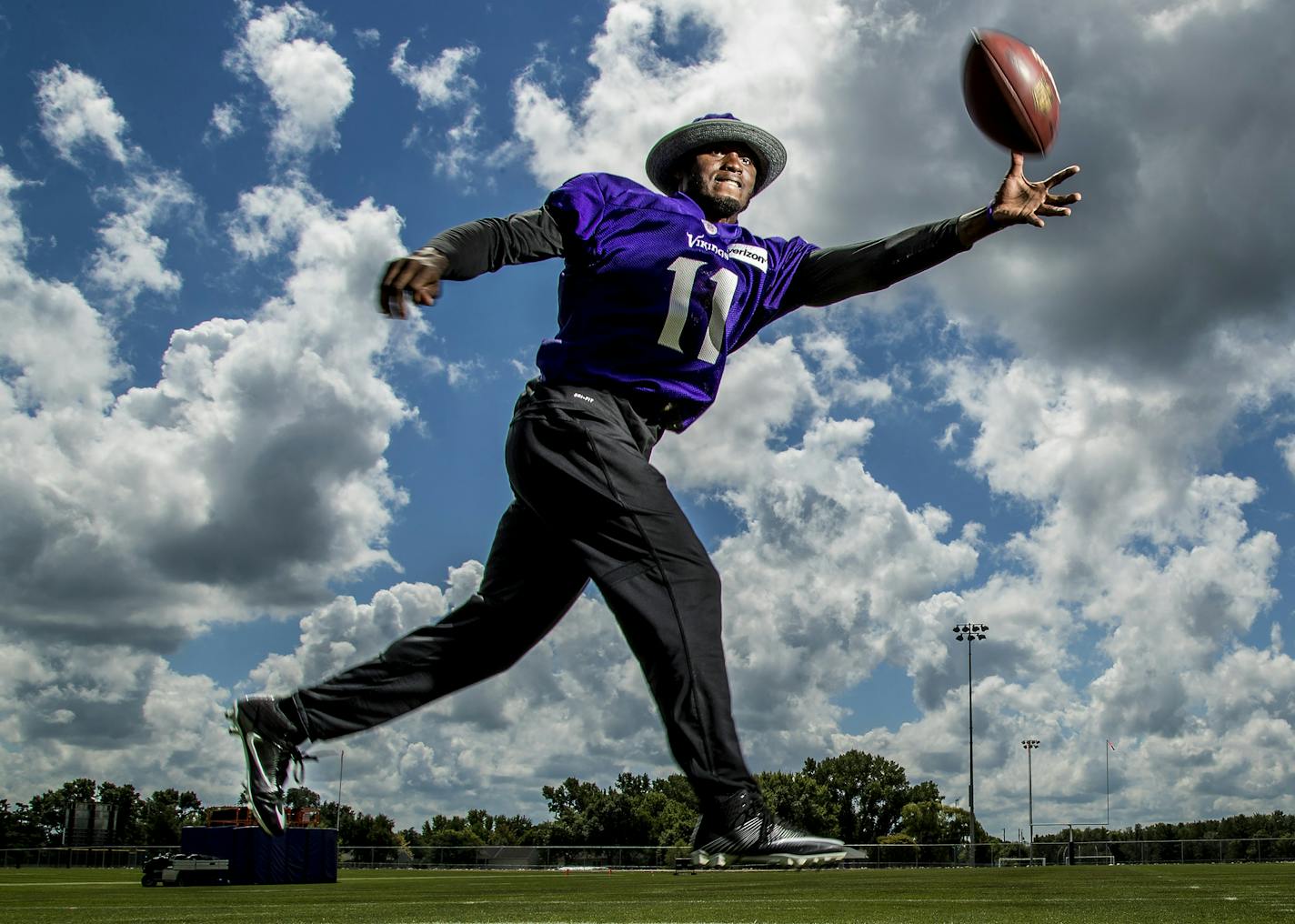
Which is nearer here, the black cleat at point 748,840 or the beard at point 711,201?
the black cleat at point 748,840

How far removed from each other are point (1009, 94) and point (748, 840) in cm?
303

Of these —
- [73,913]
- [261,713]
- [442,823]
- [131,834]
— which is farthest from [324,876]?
[131,834]

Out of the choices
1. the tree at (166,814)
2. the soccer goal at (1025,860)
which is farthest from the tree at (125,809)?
the soccer goal at (1025,860)

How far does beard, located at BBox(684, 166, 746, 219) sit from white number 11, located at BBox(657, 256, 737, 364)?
38cm

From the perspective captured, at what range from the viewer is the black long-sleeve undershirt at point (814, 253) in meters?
3.31

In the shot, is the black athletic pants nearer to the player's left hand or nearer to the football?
the player's left hand

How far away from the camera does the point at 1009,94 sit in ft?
14.4

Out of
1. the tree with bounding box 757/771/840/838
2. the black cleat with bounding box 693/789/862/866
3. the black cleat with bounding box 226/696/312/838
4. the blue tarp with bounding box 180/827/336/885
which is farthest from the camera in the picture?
the tree with bounding box 757/771/840/838

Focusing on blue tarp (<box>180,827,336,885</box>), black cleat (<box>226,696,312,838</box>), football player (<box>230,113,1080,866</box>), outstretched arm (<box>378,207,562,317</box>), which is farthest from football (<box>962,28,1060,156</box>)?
blue tarp (<box>180,827,336,885</box>)

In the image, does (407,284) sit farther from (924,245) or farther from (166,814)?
(166,814)

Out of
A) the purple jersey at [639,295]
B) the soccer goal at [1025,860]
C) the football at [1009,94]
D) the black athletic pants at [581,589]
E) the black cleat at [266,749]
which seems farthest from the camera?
the soccer goal at [1025,860]

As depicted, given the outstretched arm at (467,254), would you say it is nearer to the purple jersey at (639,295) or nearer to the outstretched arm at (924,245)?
the purple jersey at (639,295)

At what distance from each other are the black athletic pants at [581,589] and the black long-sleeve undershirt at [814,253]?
1.36ft

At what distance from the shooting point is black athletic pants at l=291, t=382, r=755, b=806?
2.99 metres
